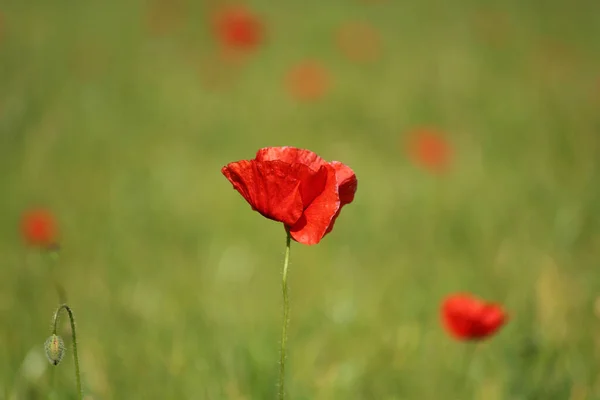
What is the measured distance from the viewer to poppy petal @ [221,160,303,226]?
105cm

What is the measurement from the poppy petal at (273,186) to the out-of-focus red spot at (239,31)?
2.45m

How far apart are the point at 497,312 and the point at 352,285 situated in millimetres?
886

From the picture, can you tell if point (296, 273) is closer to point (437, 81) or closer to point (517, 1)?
point (437, 81)

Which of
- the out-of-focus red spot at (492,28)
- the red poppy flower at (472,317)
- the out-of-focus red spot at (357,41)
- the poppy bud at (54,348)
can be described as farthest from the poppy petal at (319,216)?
the out-of-focus red spot at (492,28)

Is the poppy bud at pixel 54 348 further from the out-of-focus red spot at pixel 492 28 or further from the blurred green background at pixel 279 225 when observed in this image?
the out-of-focus red spot at pixel 492 28

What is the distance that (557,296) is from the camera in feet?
6.70

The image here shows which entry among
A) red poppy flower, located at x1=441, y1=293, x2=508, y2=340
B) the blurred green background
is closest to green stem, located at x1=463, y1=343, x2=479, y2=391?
the blurred green background

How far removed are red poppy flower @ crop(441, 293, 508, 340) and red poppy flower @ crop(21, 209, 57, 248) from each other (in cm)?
108

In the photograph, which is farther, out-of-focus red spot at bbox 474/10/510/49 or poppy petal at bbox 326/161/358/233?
out-of-focus red spot at bbox 474/10/510/49

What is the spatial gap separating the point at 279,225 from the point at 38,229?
1174 mm

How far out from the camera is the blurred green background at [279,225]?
5.94 feet

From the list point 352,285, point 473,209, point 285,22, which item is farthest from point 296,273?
point 285,22

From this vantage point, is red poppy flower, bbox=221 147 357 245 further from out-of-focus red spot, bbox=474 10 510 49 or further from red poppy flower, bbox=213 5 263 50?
out-of-focus red spot, bbox=474 10 510 49

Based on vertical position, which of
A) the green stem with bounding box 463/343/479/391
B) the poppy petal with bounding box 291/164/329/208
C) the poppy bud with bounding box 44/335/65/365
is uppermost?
the poppy petal with bounding box 291/164/329/208
